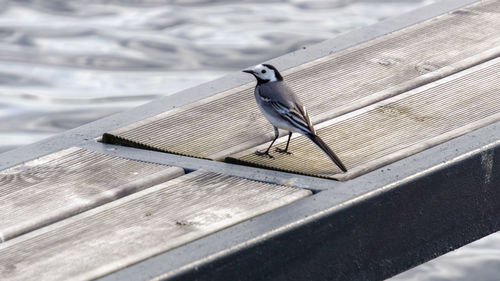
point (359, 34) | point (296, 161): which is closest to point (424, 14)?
point (359, 34)

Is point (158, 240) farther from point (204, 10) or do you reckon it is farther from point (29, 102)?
point (204, 10)

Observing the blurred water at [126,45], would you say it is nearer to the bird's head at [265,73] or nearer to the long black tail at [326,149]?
the bird's head at [265,73]

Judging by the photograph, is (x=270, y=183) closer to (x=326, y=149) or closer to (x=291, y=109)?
(x=326, y=149)

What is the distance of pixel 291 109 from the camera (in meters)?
4.62

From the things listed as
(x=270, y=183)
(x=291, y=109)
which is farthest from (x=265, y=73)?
(x=270, y=183)

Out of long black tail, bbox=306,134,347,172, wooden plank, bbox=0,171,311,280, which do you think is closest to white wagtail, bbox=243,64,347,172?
long black tail, bbox=306,134,347,172

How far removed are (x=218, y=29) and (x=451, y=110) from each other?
4804 mm

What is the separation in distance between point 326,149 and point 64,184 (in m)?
1.04

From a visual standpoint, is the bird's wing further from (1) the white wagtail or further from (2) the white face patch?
(2) the white face patch

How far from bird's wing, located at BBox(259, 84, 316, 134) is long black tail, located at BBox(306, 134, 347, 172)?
0.10 ft

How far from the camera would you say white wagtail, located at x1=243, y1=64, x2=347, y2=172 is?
4449mm

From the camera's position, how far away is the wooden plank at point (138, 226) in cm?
361

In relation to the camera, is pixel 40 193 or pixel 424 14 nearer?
pixel 40 193

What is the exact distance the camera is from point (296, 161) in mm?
4492
